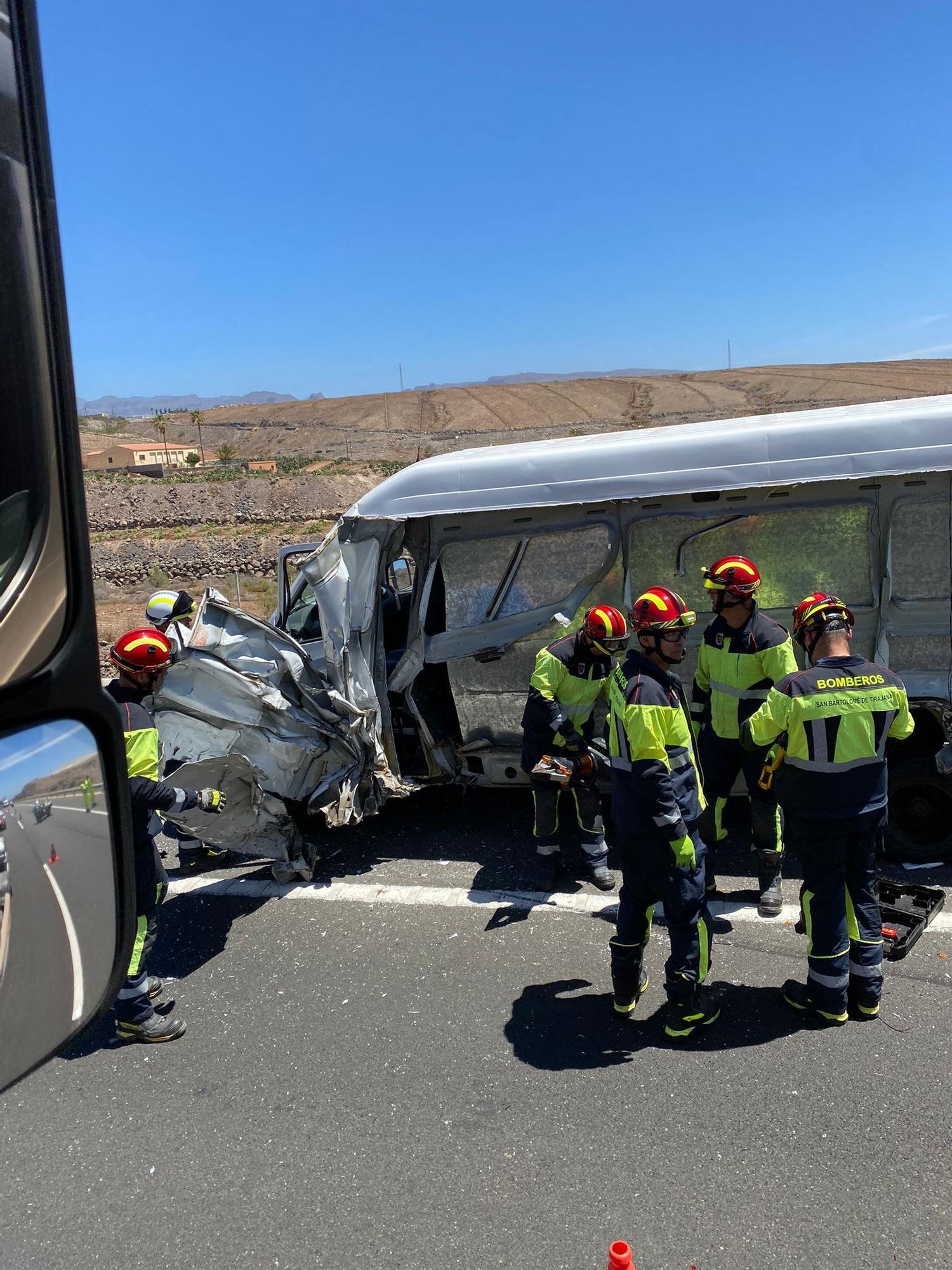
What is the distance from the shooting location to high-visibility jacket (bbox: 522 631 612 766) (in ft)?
16.7

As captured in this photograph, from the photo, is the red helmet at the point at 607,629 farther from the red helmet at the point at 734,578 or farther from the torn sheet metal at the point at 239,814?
the torn sheet metal at the point at 239,814

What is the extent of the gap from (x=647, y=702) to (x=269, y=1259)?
7.84 ft

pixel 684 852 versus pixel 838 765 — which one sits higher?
pixel 838 765

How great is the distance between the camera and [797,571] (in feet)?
16.9

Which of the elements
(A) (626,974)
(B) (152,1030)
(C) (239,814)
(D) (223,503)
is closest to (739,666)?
(A) (626,974)

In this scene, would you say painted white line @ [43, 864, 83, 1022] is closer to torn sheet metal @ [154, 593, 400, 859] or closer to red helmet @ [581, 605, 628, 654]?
red helmet @ [581, 605, 628, 654]

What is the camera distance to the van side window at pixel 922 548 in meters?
4.91

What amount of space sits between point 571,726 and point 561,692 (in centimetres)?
24

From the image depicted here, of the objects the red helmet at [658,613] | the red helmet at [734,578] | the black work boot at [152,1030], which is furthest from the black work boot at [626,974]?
the black work boot at [152,1030]

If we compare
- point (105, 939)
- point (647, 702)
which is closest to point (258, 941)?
point (647, 702)

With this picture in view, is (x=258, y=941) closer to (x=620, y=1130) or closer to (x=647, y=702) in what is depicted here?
(x=620, y=1130)

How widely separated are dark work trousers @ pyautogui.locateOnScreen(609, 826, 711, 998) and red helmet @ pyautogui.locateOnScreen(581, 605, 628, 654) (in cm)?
123

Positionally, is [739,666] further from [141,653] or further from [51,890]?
[51,890]

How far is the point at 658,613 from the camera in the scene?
3799mm
